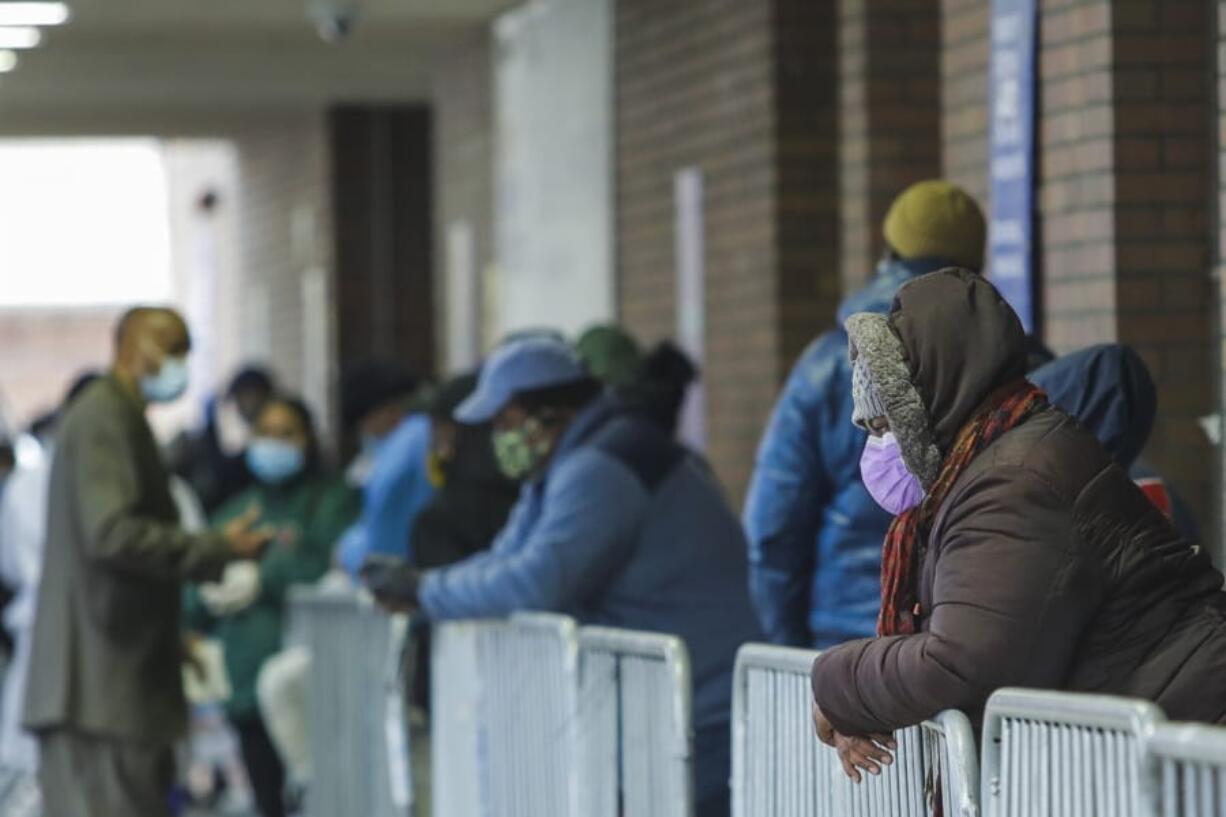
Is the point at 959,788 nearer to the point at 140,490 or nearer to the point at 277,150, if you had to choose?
the point at 140,490

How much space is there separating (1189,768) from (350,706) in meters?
5.77

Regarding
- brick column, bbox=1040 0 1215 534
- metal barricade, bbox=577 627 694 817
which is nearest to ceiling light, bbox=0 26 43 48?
brick column, bbox=1040 0 1215 534

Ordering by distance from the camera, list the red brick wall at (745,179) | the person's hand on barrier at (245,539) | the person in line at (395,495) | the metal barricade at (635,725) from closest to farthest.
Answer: the metal barricade at (635,725)
the person's hand on barrier at (245,539)
the person in line at (395,495)
the red brick wall at (745,179)

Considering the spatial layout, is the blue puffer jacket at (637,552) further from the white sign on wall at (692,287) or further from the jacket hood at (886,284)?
the white sign on wall at (692,287)

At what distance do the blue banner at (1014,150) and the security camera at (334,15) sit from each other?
5.83 m

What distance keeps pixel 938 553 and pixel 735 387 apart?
20.8ft

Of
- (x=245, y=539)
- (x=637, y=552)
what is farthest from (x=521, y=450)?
(x=245, y=539)

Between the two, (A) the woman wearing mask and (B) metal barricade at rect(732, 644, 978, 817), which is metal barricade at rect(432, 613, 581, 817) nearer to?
(B) metal barricade at rect(732, 644, 978, 817)

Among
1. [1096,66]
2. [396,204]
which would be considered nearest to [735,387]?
[1096,66]

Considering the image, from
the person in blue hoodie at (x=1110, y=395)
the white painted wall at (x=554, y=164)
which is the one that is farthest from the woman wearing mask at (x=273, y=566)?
the person in blue hoodie at (x=1110, y=395)

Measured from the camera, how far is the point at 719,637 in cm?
605

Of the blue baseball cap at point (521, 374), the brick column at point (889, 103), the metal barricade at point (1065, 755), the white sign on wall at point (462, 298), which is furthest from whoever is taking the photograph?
the white sign on wall at point (462, 298)

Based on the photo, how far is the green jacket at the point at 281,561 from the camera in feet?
34.0

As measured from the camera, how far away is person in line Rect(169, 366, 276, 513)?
41.7 feet
